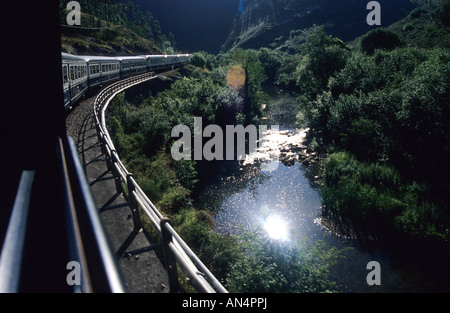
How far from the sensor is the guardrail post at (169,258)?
3.74m

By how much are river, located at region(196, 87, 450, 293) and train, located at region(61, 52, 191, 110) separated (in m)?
10.8

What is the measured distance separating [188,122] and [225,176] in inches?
219

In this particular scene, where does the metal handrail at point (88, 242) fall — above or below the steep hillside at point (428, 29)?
below

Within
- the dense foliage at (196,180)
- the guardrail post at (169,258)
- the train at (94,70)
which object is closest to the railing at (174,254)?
the guardrail post at (169,258)

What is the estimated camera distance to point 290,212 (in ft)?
59.3

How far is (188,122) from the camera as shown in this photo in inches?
920

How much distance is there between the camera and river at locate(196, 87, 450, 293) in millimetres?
12406

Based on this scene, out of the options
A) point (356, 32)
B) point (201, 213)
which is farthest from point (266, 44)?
point (201, 213)

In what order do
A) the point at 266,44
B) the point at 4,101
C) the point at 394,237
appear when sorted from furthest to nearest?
1. the point at 266,44
2. the point at 394,237
3. the point at 4,101

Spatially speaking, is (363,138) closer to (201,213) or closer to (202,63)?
(201,213)

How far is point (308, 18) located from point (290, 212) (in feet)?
521

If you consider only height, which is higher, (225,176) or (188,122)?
(188,122)

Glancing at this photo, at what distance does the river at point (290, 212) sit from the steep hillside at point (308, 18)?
122987mm

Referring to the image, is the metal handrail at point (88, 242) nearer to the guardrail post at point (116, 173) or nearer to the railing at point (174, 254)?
the railing at point (174, 254)
